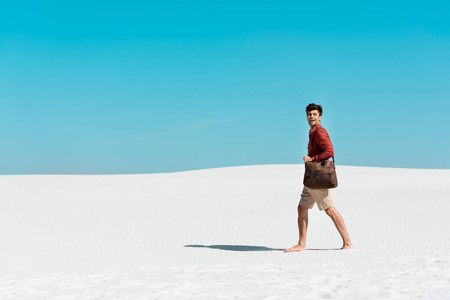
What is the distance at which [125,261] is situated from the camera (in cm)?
665

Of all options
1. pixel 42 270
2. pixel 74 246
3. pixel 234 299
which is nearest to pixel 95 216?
pixel 74 246

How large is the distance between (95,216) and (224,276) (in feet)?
23.2

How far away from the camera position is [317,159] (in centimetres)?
628

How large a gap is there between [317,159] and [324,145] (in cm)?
20

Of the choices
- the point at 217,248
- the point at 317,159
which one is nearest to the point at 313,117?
the point at 317,159

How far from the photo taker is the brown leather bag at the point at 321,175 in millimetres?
6191

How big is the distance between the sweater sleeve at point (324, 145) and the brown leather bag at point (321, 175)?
0.25ft

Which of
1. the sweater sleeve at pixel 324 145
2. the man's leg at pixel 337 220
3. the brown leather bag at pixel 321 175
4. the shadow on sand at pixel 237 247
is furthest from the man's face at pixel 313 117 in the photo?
the shadow on sand at pixel 237 247

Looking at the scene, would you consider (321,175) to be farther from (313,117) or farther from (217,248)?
(217,248)

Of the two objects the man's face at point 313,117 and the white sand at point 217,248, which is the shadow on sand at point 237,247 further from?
the man's face at point 313,117

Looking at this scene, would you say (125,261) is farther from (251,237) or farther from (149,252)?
(251,237)

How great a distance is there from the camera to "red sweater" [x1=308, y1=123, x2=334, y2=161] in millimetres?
6246

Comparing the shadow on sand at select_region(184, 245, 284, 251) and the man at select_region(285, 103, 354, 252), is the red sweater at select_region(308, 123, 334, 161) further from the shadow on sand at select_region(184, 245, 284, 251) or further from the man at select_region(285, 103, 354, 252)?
the shadow on sand at select_region(184, 245, 284, 251)

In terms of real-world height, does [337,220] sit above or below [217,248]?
above
